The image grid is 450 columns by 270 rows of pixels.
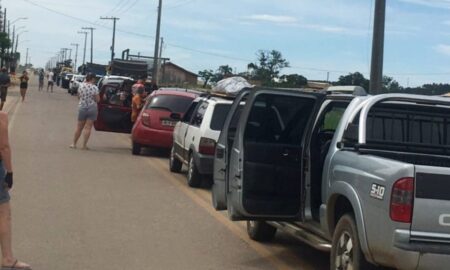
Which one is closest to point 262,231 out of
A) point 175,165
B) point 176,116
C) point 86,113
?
point 175,165

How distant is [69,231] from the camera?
8.90 meters

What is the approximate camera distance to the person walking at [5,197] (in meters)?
6.50

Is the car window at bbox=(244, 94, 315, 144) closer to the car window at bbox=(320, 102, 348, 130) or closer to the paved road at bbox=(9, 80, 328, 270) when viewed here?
the car window at bbox=(320, 102, 348, 130)

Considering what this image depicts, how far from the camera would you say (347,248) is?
6.20m

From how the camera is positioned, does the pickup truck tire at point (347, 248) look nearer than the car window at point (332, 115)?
Yes

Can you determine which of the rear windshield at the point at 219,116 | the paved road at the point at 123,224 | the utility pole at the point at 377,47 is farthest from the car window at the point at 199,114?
the utility pole at the point at 377,47

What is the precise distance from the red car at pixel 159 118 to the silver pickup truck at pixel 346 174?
8484 millimetres

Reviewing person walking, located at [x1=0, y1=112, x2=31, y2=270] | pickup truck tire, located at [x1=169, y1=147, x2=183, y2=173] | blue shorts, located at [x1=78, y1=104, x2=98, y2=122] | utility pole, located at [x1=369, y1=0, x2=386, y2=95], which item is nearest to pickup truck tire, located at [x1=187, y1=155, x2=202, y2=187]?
pickup truck tire, located at [x1=169, y1=147, x2=183, y2=173]

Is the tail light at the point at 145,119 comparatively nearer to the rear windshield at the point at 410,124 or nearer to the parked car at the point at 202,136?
the parked car at the point at 202,136

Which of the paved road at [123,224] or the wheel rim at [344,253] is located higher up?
the wheel rim at [344,253]

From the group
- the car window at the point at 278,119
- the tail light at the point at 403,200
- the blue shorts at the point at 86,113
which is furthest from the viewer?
the blue shorts at the point at 86,113

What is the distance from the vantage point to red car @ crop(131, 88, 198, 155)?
17422mm

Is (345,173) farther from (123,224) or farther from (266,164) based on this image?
(123,224)

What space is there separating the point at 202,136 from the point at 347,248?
23.1 feet
